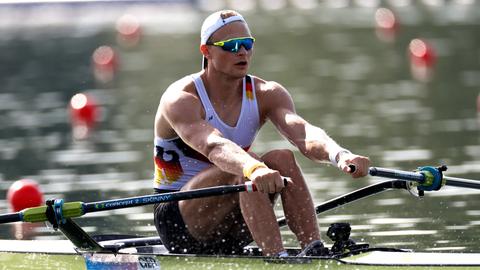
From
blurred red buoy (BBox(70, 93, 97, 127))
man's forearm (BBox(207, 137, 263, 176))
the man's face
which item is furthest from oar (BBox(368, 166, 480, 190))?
blurred red buoy (BBox(70, 93, 97, 127))

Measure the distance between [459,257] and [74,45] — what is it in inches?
946

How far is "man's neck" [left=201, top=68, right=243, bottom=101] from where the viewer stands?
8609 mm

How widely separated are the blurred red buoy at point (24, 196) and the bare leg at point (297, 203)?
5.16 metres

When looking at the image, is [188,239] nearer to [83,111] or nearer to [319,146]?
[319,146]

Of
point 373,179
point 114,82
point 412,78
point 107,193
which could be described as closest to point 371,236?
point 373,179

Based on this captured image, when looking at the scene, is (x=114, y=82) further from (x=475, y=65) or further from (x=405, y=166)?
(x=405, y=166)

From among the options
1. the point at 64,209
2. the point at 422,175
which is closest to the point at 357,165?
the point at 422,175

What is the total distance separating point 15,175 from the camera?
47.9 feet

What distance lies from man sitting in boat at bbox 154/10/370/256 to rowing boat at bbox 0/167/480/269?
170 millimetres

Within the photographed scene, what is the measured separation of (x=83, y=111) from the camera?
18.6 metres

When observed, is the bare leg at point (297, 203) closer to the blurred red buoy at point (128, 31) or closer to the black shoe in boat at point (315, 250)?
the black shoe in boat at point (315, 250)

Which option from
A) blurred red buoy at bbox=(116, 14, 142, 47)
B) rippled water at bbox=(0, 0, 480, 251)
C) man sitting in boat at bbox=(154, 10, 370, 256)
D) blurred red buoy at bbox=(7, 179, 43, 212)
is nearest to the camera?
man sitting in boat at bbox=(154, 10, 370, 256)

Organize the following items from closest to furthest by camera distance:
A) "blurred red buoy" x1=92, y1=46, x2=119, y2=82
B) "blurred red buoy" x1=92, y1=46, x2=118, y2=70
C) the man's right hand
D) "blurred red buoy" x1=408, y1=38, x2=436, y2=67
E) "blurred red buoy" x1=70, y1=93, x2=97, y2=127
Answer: the man's right hand < "blurred red buoy" x1=70, y1=93, x2=97, y2=127 < "blurred red buoy" x1=408, y1=38, x2=436, y2=67 < "blurred red buoy" x1=92, y1=46, x2=119, y2=82 < "blurred red buoy" x1=92, y1=46, x2=118, y2=70

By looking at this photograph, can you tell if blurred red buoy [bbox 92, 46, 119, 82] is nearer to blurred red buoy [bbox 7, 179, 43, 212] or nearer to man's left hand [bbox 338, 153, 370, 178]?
blurred red buoy [bbox 7, 179, 43, 212]
